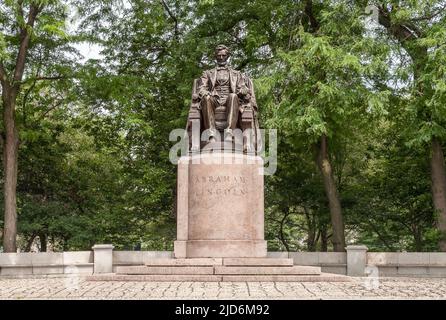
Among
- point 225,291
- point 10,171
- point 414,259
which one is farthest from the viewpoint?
point 10,171

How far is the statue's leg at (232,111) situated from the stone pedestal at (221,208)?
2.19 feet

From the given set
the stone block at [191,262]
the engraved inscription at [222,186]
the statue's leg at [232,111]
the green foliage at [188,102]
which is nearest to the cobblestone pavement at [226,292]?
the stone block at [191,262]

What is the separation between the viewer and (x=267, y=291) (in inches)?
372

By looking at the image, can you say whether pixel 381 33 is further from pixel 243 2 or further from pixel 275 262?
pixel 275 262

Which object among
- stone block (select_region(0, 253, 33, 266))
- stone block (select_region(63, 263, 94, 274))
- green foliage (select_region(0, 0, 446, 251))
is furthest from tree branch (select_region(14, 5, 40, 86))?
stone block (select_region(63, 263, 94, 274))

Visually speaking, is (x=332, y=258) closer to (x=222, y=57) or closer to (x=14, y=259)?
(x=222, y=57)

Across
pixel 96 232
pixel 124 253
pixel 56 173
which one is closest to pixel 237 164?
pixel 124 253

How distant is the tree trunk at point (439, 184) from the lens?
1942 centimetres

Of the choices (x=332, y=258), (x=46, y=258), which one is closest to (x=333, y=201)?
(x=332, y=258)

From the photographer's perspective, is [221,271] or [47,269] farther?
[47,269]

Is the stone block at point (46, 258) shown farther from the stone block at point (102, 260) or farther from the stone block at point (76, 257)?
the stone block at point (102, 260)

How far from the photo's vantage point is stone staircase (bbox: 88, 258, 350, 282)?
11.6 metres

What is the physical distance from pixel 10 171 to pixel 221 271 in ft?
34.3

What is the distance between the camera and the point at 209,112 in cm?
1415
